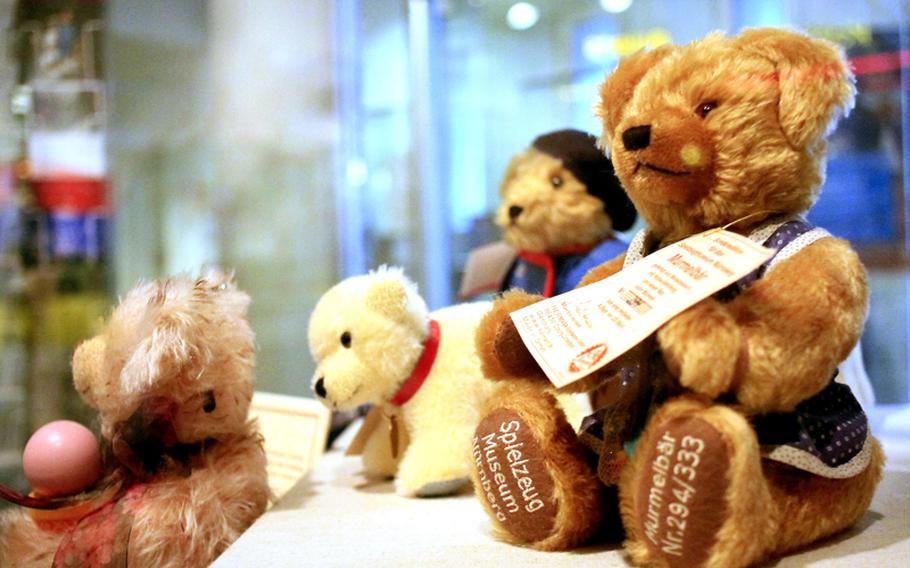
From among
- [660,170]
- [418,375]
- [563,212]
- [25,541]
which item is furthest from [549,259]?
[25,541]

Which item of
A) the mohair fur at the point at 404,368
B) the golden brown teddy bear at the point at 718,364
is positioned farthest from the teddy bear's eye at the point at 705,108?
the mohair fur at the point at 404,368

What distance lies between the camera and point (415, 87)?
198cm

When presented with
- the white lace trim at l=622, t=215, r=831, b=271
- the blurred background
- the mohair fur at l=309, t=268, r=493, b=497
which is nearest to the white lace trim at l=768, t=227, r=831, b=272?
the white lace trim at l=622, t=215, r=831, b=271

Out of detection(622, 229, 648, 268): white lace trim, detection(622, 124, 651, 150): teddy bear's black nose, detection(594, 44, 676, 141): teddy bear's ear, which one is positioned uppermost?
detection(594, 44, 676, 141): teddy bear's ear

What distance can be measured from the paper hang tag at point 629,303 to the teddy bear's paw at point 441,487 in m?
0.33

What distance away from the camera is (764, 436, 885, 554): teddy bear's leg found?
27.9 inches

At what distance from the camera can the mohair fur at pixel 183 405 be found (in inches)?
34.5

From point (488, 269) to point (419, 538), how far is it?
0.67 m

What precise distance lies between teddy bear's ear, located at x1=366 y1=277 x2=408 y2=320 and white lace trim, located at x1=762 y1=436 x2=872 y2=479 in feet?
1.67

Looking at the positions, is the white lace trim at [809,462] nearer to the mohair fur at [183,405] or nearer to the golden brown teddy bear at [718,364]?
the golden brown teddy bear at [718,364]

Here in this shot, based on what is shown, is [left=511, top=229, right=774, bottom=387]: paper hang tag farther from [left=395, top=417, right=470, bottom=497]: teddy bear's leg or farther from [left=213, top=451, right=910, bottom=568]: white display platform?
[left=395, top=417, right=470, bottom=497]: teddy bear's leg

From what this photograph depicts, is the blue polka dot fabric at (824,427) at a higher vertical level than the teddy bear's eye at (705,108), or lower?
lower

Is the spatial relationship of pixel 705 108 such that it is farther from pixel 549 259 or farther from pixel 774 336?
pixel 549 259

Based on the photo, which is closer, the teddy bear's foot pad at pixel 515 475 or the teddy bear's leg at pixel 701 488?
the teddy bear's leg at pixel 701 488
